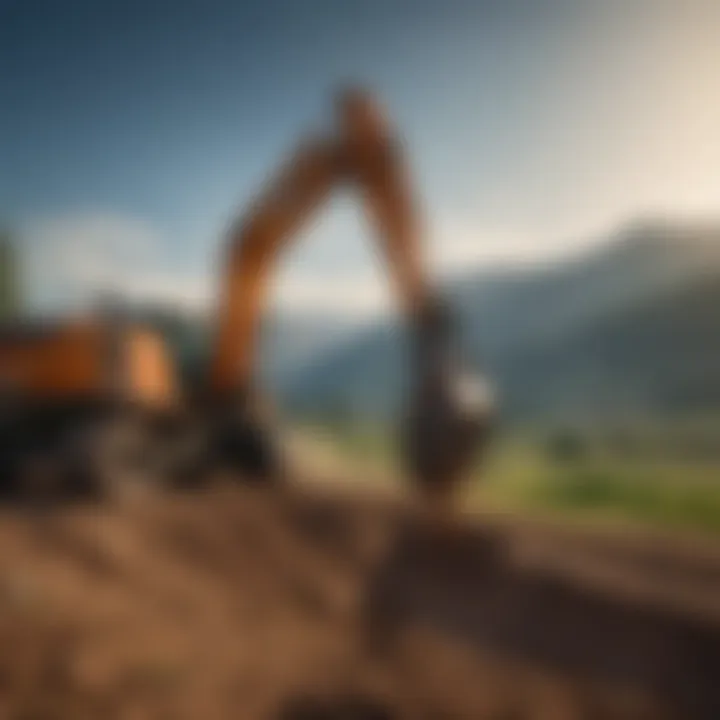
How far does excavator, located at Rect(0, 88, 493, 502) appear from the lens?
3.28m

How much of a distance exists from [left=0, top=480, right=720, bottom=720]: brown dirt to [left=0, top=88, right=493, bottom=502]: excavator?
316 millimetres

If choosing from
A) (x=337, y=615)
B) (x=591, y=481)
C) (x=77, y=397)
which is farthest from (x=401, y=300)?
(x=77, y=397)

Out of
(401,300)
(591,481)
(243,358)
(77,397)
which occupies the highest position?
(401,300)

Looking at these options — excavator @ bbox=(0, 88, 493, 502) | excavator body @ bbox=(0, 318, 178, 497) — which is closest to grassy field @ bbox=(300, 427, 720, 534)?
excavator @ bbox=(0, 88, 493, 502)

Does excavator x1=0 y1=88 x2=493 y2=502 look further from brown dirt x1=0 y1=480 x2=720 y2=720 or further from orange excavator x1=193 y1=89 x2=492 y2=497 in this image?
brown dirt x1=0 y1=480 x2=720 y2=720

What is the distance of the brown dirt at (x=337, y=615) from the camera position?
2.06m

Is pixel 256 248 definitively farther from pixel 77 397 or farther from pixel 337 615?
pixel 337 615

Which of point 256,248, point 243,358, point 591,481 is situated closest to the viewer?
point 591,481

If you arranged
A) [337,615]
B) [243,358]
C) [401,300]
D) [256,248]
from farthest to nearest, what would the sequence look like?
[243,358] → [256,248] → [401,300] → [337,615]

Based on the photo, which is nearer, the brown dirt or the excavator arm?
the brown dirt

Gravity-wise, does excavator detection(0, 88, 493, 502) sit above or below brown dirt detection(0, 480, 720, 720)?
above

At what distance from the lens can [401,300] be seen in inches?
138

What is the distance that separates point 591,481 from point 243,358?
5.78 ft

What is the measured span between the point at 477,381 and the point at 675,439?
38.8 inches
